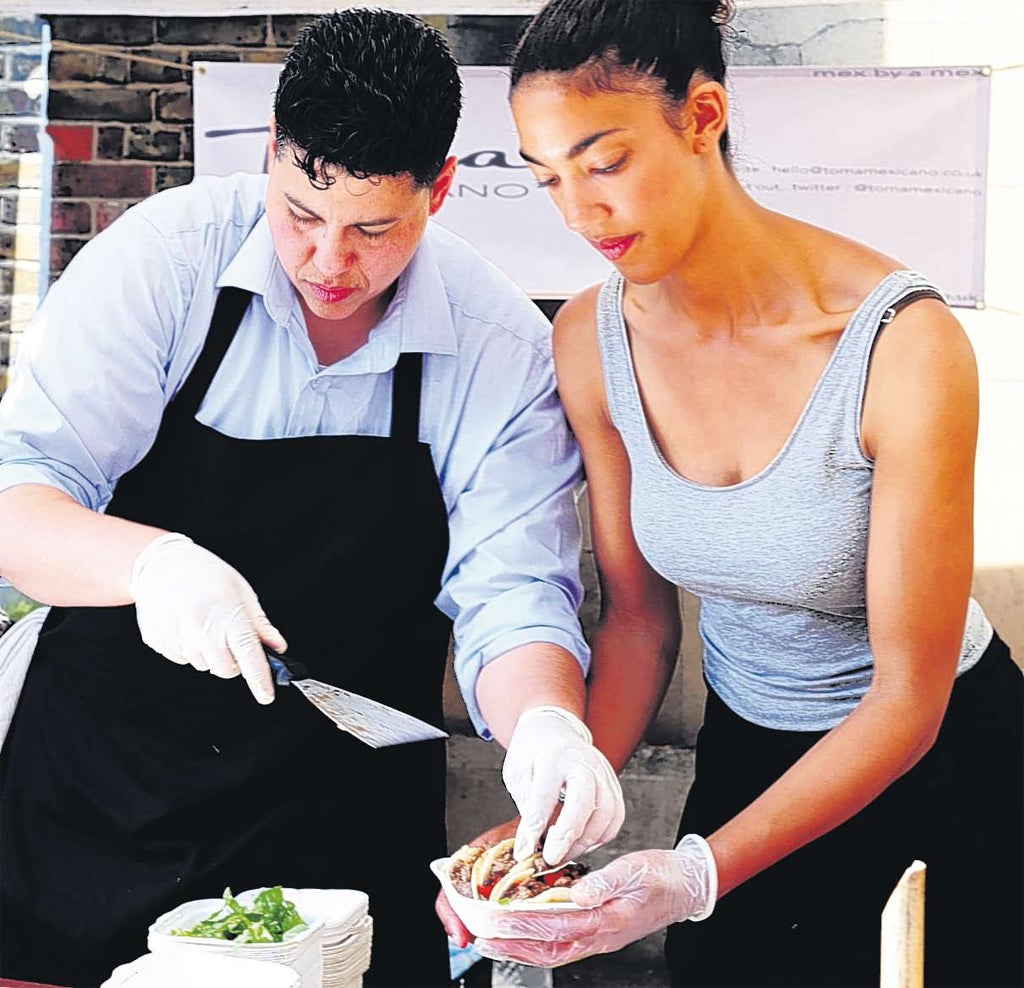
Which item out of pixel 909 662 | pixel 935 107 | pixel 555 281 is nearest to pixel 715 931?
pixel 909 662

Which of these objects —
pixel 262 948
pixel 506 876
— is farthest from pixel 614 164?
pixel 262 948

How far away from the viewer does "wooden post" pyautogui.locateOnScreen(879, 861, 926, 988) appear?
2.57 ft

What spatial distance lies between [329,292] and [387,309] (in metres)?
0.14

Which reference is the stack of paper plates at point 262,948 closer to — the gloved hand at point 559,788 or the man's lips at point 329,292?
the gloved hand at point 559,788

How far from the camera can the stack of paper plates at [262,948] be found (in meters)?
1.17

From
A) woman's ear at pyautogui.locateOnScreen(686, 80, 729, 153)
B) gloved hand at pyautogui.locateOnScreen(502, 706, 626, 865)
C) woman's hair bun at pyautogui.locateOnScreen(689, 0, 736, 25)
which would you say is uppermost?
woman's hair bun at pyautogui.locateOnScreen(689, 0, 736, 25)

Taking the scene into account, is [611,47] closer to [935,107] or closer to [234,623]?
[234,623]

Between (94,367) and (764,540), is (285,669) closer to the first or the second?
(94,367)

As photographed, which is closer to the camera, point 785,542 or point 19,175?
point 785,542

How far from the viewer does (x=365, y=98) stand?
140 centimetres

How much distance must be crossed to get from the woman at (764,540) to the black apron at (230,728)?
0.26 meters

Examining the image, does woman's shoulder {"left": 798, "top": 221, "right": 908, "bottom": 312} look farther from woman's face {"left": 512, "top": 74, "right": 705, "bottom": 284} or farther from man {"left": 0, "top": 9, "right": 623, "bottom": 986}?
man {"left": 0, "top": 9, "right": 623, "bottom": 986}

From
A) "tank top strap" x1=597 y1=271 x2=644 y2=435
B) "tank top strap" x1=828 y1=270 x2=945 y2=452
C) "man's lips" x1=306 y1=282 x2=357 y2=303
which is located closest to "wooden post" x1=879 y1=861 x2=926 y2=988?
"tank top strap" x1=828 y1=270 x2=945 y2=452

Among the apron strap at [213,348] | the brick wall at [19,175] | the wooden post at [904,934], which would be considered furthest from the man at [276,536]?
the brick wall at [19,175]
